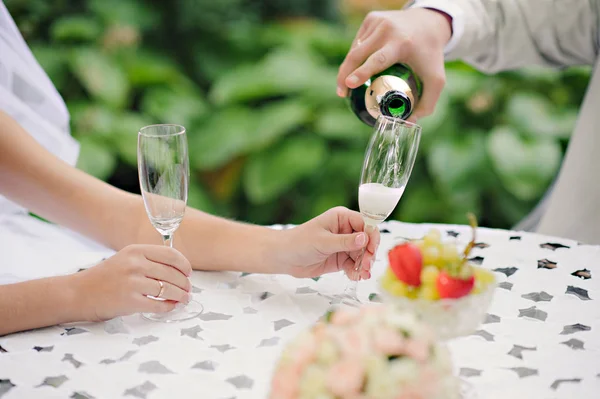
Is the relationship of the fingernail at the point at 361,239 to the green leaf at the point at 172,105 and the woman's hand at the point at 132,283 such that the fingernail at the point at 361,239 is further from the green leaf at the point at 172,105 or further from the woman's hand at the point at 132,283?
the green leaf at the point at 172,105

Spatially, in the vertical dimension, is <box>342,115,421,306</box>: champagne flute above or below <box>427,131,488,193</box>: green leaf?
above

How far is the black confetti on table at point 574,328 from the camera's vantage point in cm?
93

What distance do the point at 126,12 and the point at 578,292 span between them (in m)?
2.56

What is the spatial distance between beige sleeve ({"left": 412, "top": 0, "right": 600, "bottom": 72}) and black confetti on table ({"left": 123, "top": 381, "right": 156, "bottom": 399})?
3.49 feet

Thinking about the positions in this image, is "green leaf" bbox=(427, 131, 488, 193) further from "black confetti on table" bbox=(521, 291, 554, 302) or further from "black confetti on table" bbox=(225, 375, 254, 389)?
"black confetti on table" bbox=(225, 375, 254, 389)

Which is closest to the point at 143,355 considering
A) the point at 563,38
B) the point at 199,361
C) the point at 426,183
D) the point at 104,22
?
the point at 199,361

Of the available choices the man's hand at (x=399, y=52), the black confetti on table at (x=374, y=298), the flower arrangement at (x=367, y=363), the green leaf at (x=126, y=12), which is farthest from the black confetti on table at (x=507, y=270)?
the green leaf at (x=126, y=12)

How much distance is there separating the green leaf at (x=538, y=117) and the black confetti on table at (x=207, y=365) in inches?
82.2

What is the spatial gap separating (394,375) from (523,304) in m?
0.55

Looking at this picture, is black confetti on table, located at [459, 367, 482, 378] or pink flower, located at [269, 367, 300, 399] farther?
black confetti on table, located at [459, 367, 482, 378]

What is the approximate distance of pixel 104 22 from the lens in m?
2.97

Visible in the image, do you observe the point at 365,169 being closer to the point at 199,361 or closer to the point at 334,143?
the point at 199,361

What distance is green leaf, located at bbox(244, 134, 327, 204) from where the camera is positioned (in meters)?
2.71

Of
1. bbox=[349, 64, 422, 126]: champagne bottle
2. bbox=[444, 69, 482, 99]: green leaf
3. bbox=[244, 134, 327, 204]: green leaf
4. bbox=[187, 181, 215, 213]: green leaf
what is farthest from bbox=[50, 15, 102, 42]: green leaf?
bbox=[349, 64, 422, 126]: champagne bottle
